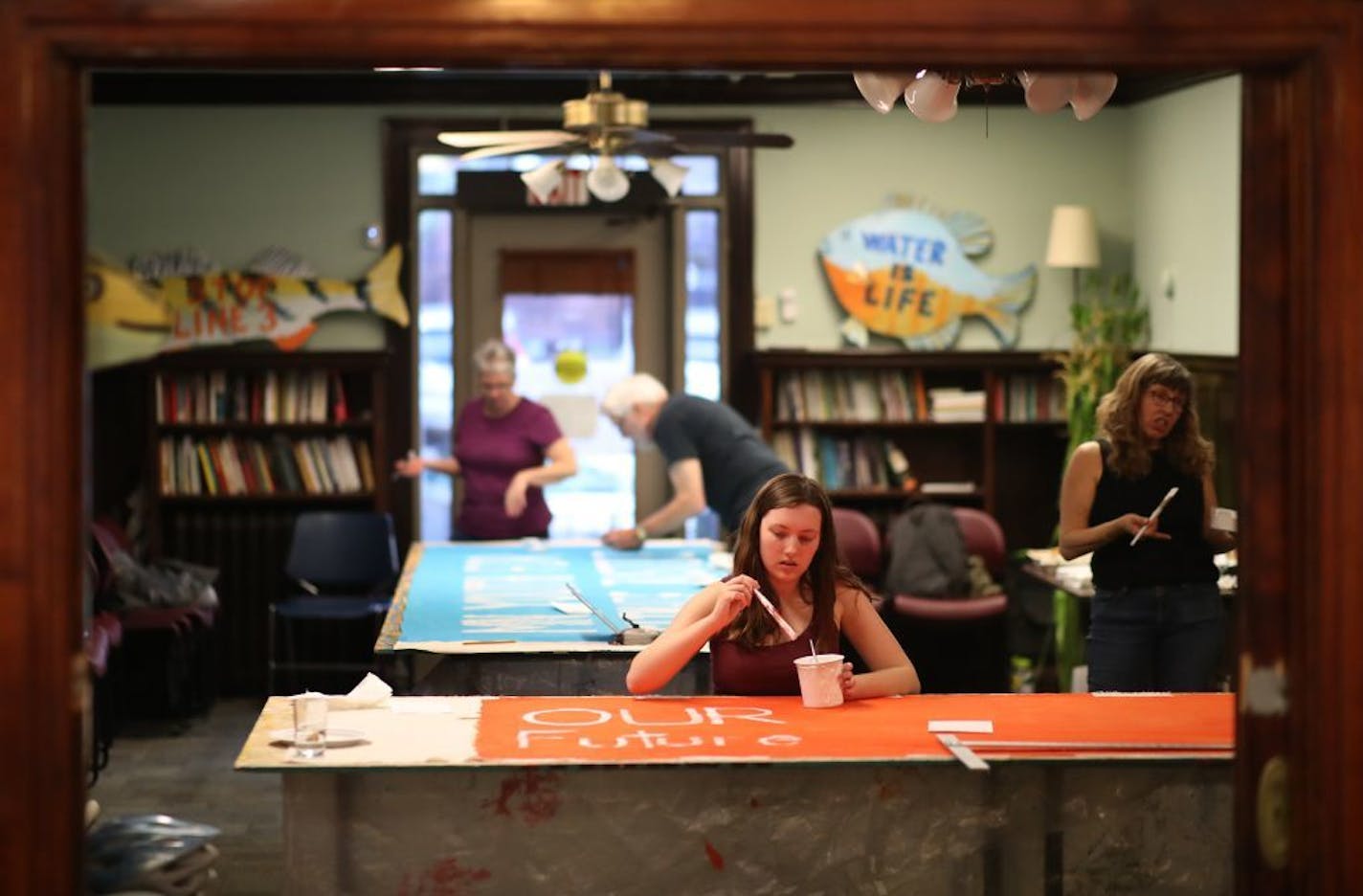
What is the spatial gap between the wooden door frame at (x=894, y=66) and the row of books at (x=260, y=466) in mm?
6795

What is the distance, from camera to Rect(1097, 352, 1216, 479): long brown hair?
516cm

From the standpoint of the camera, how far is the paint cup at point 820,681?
4.10m

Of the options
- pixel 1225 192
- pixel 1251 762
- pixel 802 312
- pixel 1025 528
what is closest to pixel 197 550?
pixel 802 312

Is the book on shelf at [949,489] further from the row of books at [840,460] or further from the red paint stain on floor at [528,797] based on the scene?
the red paint stain on floor at [528,797]

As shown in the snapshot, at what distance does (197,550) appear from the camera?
9195mm

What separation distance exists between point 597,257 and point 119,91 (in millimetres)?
Result: 2438

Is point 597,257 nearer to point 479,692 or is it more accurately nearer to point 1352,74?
point 479,692

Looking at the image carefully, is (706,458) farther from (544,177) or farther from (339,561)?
(339,561)

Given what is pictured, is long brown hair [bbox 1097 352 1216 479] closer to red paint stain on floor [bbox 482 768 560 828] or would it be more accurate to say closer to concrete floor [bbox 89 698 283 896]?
red paint stain on floor [bbox 482 768 560 828]

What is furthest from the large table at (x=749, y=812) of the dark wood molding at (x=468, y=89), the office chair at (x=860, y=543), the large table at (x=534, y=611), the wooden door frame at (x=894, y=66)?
the dark wood molding at (x=468, y=89)

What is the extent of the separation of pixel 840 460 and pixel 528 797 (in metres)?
5.90

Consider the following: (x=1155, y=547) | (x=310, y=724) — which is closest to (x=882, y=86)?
(x=1155, y=547)

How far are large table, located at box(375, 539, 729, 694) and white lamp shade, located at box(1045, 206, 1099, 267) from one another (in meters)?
2.68

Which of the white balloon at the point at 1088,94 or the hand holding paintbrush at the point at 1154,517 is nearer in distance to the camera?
the white balloon at the point at 1088,94
